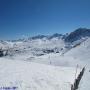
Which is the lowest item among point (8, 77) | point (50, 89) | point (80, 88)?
point (80, 88)

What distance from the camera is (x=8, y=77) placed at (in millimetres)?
18000

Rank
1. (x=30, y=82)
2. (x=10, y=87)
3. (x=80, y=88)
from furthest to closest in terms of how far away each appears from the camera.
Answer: (x=80, y=88) < (x=30, y=82) < (x=10, y=87)

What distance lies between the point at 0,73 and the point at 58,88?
26.9 feet

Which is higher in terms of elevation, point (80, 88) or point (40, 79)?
point (40, 79)

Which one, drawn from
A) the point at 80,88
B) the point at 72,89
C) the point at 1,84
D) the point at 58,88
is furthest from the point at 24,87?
the point at 80,88

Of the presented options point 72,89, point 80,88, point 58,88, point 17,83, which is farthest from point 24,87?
point 80,88

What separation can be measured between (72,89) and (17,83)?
22.3 feet

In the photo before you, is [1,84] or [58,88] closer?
[1,84]

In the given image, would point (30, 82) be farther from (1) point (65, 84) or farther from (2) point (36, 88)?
(1) point (65, 84)

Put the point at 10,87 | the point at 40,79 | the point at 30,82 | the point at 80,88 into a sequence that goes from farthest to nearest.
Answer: the point at 80,88
the point at 40,79
the point at 30,82
the point at 10,87

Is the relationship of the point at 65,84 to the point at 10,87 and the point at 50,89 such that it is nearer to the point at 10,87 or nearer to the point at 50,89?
the point at 50,89

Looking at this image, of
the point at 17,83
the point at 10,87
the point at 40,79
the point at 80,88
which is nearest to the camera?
the point at 10,87

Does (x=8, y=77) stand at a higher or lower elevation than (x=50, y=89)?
higher

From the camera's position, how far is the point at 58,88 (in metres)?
17.6
